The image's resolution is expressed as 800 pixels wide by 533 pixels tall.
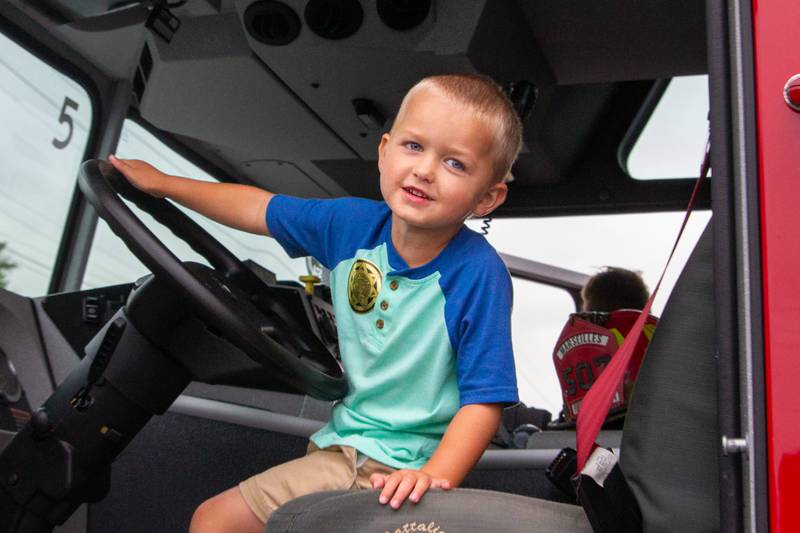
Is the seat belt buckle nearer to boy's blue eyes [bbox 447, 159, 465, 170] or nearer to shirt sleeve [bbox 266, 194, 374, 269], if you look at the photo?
shirt sleeve [bbox 266, 194, 374, 269]

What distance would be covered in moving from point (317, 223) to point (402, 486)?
0.64m

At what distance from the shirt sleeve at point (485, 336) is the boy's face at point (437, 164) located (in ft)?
0.35

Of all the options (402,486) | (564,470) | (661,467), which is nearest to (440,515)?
(402,486)

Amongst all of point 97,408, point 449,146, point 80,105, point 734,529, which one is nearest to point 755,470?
point 734,529

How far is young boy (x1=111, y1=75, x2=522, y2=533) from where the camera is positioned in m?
1.28

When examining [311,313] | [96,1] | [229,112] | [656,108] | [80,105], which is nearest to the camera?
[311,313]

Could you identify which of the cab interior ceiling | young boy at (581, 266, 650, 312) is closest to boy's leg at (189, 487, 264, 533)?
the cab interior ceiling

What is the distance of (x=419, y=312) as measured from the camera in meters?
1.36

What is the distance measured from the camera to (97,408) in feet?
4.55

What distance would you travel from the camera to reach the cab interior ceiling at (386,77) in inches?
82.8

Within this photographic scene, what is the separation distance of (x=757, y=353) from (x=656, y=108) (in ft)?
6.83

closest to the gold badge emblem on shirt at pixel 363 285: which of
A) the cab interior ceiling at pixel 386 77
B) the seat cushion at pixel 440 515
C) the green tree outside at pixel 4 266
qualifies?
the seat cushion at pixel 440 515

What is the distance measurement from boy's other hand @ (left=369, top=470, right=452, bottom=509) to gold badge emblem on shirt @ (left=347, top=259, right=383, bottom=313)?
41 cm

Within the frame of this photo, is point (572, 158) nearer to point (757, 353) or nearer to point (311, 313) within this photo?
point (311, 313)
